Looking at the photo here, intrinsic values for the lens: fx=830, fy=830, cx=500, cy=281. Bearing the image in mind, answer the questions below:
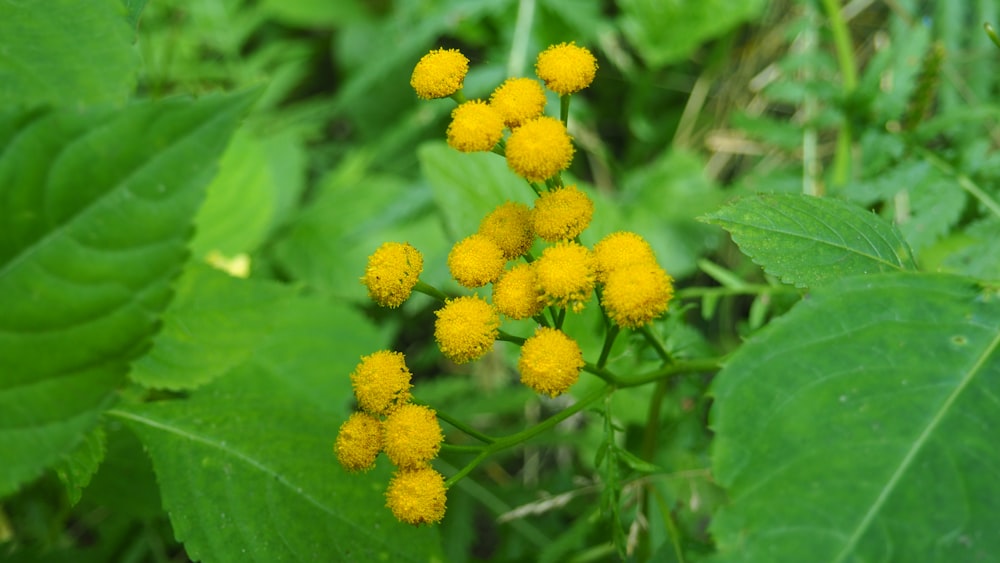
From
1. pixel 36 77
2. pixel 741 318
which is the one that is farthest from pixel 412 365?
pixel 36 77

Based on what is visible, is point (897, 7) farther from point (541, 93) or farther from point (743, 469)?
point (743, 469)

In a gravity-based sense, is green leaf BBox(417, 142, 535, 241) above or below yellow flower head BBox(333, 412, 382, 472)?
below

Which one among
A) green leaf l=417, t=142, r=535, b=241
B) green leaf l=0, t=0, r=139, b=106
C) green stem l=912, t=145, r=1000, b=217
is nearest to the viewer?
green leaf l=0, t=0, r=139, b=106

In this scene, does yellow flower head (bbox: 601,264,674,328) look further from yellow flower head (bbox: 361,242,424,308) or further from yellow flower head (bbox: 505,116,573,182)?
yellow flower head (bbox: 361,242,424,308)

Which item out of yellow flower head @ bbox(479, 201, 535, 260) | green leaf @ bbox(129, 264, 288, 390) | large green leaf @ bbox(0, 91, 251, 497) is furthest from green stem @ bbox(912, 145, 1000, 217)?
large green leaf @ bbox(0, 91, 251, 497)

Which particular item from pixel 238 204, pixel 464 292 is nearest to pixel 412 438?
pixel 464 292
